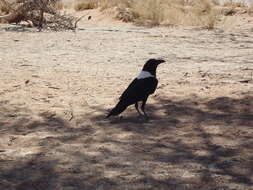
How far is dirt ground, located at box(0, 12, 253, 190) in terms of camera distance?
12.6ft

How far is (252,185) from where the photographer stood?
3596mm

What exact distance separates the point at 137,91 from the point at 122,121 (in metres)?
0.40

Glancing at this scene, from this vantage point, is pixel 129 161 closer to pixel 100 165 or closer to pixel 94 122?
pixel 100 165

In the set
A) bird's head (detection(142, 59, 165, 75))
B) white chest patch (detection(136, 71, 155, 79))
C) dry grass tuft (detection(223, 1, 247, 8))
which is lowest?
dry grass tuft (detection(223, 1, 247, 8))

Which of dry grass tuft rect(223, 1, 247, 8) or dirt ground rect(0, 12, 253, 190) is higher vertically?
dirt ground rect(0, 12, 253, 190)

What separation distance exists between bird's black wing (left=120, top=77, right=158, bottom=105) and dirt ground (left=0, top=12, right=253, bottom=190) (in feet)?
0.88

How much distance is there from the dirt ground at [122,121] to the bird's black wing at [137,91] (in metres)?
0.27

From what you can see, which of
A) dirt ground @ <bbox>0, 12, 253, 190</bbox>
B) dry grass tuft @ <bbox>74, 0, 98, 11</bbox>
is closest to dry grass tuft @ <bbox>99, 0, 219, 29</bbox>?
dry grass tuft @ <bbox>74, 0, 98, 11</bbox>

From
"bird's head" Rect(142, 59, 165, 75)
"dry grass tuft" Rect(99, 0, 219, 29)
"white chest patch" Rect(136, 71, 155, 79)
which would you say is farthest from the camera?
"dry grass tuft" Rect(99, 0, 219, 29)

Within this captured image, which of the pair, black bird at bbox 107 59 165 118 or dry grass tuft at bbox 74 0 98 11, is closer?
black bird at bbox 107 59 165 118

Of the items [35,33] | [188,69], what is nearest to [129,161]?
[188,69]

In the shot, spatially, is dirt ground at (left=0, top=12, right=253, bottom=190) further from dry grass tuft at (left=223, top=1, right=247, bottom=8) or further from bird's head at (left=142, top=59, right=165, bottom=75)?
dry grass tuft at (left=223, top=1, right=247, bottom=8)

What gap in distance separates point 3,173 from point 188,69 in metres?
4.38

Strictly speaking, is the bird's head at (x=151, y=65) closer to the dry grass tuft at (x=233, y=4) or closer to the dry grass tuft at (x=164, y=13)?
the dry grass tuft at (x=164, y=13)
